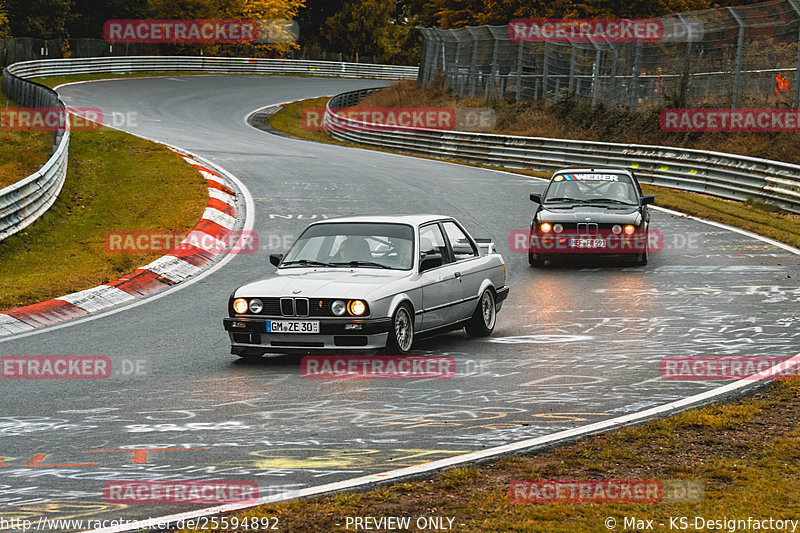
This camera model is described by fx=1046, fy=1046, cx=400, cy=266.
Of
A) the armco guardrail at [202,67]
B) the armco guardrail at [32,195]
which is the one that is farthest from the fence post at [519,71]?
the armco guardrail at [202,67]

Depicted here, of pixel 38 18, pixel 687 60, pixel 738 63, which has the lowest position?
pixel 738 63

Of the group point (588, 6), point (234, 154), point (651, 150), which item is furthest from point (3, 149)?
point (588, 6)

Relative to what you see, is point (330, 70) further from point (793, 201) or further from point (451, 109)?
point (793, 201)

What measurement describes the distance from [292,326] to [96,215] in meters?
10.9

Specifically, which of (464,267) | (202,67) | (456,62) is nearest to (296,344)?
(464,267)

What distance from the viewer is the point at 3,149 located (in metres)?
26.1

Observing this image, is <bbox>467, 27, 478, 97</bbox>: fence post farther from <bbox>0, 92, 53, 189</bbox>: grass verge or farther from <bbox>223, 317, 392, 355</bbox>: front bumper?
<bbox>223, 317, 392, 355</bbox>: front bumper

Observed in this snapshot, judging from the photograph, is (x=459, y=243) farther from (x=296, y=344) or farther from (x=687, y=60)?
(x=687, y=60)

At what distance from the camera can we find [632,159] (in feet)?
93.1

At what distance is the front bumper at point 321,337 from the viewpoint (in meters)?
9.52

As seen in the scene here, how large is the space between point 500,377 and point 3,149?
20439mm

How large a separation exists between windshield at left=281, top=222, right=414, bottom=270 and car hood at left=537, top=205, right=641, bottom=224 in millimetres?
6332

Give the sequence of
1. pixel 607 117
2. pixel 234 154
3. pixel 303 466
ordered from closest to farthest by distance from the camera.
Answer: pixel 303 466 < pixel 234 154 < pixel 607 117

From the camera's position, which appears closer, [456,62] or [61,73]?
[456,62]
